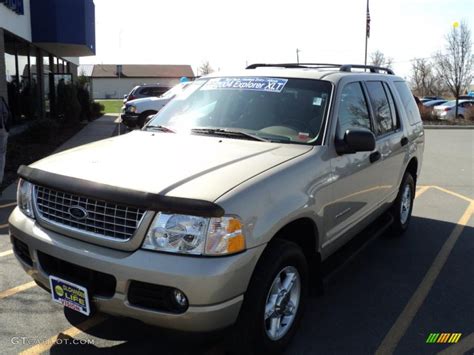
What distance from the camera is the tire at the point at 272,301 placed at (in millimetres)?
2764

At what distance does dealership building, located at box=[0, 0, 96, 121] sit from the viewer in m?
16.0

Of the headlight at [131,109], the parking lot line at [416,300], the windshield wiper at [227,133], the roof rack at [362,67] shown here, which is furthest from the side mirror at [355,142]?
the headlight at [131,109]

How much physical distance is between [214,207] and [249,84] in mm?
1949

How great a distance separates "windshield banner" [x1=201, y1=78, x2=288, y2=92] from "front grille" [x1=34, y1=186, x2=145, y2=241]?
1.88m

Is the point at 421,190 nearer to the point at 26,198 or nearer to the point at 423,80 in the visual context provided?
the point at 26,198

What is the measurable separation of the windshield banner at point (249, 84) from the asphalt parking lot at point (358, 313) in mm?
1551

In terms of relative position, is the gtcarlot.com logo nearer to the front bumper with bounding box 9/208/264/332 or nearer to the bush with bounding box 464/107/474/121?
the front bumper with bounding box 9/208/264/332

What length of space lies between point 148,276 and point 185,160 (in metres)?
0.89

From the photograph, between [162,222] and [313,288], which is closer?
[162,222]

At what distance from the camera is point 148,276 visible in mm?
2512

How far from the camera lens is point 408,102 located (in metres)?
5.85

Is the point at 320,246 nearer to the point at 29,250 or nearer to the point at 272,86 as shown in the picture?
the point at 272,86

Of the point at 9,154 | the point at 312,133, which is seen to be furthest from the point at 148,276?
the point at 9,154

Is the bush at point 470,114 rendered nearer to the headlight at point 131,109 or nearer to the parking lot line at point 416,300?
the headlight at point 131,109
